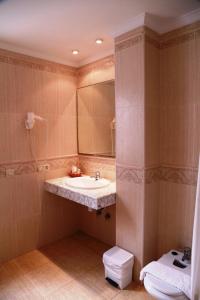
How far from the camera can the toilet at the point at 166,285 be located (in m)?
1.44

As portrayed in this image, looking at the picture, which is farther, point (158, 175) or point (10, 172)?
point (10, 172)

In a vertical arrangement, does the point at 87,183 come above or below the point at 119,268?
above

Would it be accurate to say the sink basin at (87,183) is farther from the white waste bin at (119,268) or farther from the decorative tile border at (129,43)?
the decorative tile border at (129,43)

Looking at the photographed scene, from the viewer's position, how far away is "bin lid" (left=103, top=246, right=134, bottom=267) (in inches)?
75.3

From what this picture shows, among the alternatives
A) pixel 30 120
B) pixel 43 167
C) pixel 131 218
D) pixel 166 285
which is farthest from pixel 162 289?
pixel 30 120

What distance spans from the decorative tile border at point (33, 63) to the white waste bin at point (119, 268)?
2.23 m

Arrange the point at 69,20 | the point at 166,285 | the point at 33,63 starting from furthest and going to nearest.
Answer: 1. the point at 33,63
2. the point at 69,20
3. the point at 166,285

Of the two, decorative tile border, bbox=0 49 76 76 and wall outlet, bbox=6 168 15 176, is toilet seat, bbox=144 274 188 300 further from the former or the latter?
decorative tile border, bbox=0 49 76 76

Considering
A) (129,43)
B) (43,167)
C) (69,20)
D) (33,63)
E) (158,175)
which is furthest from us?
(43,167)

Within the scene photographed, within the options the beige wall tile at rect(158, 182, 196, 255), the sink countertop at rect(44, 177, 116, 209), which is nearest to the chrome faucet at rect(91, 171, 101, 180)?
the sink countertop at rect(44, 177, 116, 209)

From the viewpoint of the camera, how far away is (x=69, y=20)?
1830mm

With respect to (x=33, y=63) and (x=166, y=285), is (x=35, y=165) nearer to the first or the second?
(x=33, y=63)

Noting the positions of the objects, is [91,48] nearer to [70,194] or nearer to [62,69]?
[62,69]

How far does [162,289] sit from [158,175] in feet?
3.14
